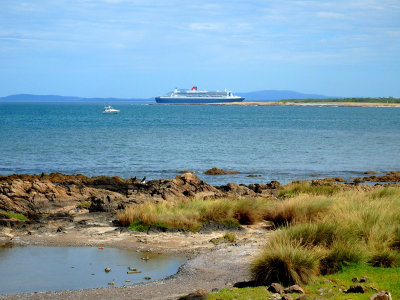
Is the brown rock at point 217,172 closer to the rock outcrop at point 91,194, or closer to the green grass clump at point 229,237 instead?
the rock outcrop at point 91,194

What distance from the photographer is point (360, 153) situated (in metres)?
40.4

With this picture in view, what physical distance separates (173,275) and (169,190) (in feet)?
26.6

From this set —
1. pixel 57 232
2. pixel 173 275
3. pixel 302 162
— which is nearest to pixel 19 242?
pixel 57 232

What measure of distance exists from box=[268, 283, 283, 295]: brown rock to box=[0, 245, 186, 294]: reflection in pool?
2.49 metres

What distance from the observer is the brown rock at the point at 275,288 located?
326 inches

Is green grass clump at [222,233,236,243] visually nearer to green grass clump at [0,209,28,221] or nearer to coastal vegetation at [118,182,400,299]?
coastal vegetation at [118,182,400,299]

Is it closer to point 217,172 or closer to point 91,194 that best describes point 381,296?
point 91,194

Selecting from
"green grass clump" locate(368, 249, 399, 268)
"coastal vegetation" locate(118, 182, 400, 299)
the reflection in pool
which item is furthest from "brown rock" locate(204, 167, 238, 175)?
"green grass clump" locate(368, 249, 399, 268)

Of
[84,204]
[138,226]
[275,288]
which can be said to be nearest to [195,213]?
[138,226]

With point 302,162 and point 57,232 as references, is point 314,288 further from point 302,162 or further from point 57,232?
point 302,162

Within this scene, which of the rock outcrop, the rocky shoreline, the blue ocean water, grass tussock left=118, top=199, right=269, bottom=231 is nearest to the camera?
the rocky shoreline

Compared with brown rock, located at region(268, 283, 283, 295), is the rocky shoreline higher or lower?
lower

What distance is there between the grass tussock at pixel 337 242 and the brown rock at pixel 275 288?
47cm

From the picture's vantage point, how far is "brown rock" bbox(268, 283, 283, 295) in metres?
8.28
